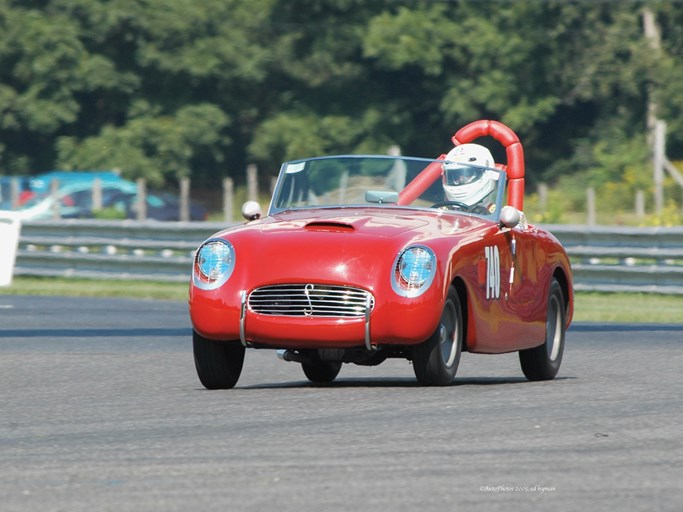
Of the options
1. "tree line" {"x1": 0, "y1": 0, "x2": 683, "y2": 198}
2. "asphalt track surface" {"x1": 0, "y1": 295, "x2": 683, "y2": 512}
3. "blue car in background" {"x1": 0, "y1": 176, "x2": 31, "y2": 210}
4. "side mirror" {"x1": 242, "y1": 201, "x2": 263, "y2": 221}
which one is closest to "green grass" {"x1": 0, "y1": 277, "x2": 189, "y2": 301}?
"asphalt track surface" {"x1": 0, "y1": 295, "x2": 683, "y2": 512}

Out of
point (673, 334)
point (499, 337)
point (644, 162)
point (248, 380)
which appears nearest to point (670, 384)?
point (499, 337)

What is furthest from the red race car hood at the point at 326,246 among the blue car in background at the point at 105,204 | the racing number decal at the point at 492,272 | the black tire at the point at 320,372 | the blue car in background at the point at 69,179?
the blue car in background at the point at 69,179

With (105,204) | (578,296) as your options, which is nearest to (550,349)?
(578,296)

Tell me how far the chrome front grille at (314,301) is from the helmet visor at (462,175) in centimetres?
172

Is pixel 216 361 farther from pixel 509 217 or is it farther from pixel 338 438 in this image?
pixel 338 438

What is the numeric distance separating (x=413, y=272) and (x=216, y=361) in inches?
49.5

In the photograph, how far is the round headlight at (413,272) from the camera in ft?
30.4

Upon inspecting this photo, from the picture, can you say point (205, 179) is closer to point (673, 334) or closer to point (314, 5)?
point (314, 5)

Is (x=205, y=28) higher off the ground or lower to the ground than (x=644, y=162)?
higher

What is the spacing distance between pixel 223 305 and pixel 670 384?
2.63m

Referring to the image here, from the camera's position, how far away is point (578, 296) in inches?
858

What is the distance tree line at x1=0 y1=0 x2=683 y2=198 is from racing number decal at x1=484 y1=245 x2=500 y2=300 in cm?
4492

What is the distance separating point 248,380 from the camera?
10781mm

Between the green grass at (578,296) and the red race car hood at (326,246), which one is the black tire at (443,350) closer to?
the red race car hood at (326,246)
